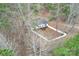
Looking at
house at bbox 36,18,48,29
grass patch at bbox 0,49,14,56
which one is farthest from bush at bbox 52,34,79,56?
grass patch at bbox 0,49,14,56

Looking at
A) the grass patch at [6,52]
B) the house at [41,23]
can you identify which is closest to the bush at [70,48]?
the house at [41,23]

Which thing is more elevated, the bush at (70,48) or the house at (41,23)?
the house at (41,23)

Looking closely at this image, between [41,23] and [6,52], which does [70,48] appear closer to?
[41,23]

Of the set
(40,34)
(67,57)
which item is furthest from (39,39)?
(67,57)

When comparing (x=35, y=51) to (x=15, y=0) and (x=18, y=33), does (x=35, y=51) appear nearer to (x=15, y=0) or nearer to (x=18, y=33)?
(x=18, y=33)

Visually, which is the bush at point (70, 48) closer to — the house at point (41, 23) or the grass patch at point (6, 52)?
the house at point (41, 23)

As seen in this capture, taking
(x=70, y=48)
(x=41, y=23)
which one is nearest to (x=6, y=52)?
(x=41, y=23)

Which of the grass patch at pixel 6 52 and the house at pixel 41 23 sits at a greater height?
the house at pixel 41 23

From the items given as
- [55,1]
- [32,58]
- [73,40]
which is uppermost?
[55,1]

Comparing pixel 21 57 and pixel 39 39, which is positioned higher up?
pixel 39 39
